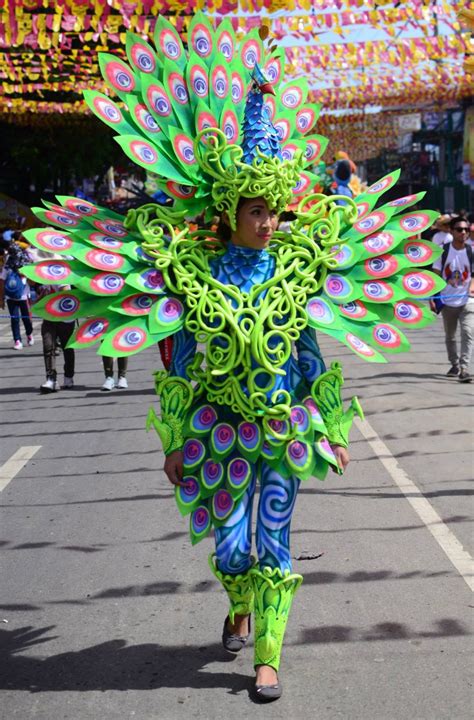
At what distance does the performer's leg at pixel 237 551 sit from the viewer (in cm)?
445

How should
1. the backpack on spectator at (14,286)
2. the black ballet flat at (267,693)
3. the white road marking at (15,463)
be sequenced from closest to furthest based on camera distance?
the black ballet flat at (267,693)
the white road marking at (15,463)
the backpack on spectator at (14,286)

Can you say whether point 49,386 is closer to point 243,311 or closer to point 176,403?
point 176,403

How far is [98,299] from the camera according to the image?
4.50m

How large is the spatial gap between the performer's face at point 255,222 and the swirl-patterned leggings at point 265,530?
88 cm

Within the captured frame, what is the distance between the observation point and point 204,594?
5559 mm

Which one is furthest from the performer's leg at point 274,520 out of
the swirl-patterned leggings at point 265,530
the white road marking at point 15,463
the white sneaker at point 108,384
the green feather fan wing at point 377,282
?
the white sneaker at point 108,384

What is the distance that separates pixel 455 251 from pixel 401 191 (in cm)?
5151

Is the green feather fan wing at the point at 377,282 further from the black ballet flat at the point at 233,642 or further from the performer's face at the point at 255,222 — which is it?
the black ballet flat at the point at 233,642

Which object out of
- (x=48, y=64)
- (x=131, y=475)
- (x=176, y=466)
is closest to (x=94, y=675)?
(x=176, y=466)

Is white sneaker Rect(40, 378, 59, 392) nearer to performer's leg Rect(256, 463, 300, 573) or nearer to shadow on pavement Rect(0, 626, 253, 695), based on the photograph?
shadow on pavement Rect(0, 626, 253, 695)

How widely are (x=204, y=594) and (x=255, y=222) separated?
202cm

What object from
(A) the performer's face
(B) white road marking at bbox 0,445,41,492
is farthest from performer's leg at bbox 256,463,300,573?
(B) white road marking at bbox 0,445,41,492

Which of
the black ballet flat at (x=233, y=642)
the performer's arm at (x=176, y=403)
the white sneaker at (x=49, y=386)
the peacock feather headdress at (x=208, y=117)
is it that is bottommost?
the black ballet flat at (x=233, y=642)

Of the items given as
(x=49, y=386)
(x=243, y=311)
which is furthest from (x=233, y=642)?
(x=49, y=386)
